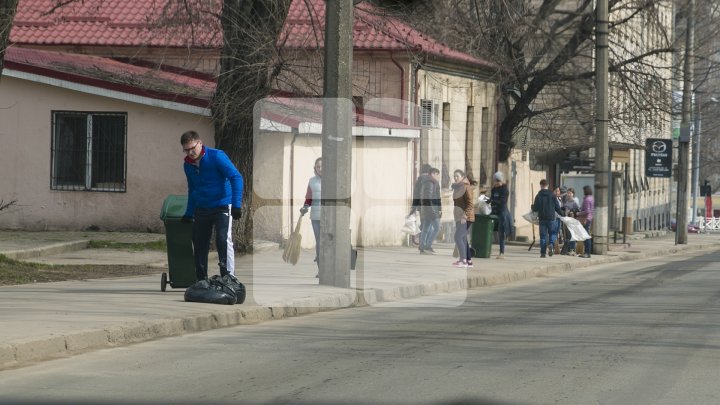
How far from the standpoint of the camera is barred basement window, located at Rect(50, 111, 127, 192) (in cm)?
2492

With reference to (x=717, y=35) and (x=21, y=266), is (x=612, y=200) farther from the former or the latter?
(x=21, y=266)

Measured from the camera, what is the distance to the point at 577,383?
912cm

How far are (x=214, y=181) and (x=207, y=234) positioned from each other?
64cm

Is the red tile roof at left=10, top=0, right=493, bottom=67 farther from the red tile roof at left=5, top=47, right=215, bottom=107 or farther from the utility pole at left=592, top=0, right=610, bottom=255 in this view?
the utility pole at left=592, top=0, right=610, bottom=255

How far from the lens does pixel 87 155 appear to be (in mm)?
25016

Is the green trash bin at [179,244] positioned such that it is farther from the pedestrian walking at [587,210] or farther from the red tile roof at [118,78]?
the pedestrian walking at [587,210]

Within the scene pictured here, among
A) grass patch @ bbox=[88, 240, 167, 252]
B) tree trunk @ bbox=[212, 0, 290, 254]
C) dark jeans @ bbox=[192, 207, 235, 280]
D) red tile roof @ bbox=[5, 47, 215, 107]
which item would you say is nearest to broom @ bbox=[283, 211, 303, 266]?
tree trunk @ bbox=[212, 0, 290, 254]

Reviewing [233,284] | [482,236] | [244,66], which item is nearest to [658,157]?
[482,236]

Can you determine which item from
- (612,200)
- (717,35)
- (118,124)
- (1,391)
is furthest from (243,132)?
(612,200)

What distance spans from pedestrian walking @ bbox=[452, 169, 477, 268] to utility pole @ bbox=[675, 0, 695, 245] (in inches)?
565

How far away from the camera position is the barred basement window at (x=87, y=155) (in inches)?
981

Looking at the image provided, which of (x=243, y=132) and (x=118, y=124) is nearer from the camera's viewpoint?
(x=243, y=132)

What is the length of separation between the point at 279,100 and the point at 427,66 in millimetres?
9911

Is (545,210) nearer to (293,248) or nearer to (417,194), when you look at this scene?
(417,194)
